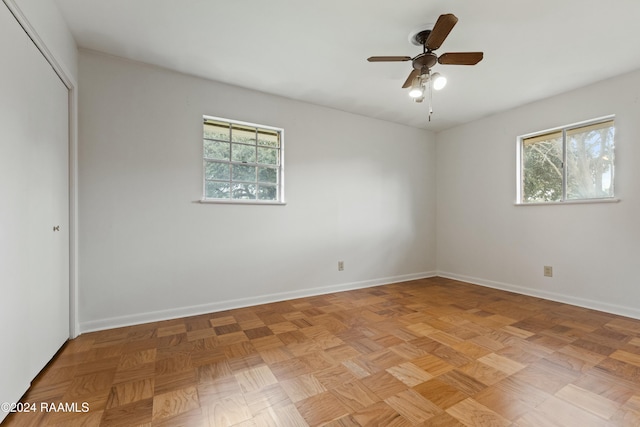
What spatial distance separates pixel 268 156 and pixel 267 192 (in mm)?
444

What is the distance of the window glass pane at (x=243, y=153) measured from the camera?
3.18m

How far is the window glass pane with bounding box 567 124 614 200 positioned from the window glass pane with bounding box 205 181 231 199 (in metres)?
4.06

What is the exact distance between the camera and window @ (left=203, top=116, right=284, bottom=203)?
3059 millimetres

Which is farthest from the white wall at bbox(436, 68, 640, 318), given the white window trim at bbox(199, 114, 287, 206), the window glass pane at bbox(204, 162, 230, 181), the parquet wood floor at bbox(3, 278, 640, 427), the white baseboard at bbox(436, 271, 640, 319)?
the window glass pane at bbox(204, 162, 230, 181)

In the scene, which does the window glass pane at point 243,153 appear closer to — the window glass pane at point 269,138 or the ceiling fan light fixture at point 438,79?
the window glass pane at point 269,138

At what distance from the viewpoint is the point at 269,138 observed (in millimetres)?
3416

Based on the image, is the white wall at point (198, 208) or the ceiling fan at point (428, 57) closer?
the ceiling fan at point (428, 57)

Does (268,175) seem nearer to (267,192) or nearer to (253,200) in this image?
(267,192)

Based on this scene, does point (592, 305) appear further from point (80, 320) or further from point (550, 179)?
point (80, 320)

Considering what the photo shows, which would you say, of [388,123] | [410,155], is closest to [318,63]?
[388,123]

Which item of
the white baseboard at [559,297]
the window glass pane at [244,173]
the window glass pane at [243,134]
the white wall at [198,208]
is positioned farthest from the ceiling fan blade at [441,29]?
the white baseboard at [559,297]

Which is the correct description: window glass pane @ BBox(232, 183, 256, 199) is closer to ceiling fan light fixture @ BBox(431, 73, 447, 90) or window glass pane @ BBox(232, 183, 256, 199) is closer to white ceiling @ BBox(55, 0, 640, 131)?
white ceiling @ BBox(55, 0, 640, 131)

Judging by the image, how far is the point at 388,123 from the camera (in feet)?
14.3

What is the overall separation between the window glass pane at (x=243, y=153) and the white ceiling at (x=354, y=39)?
689 millimetres
